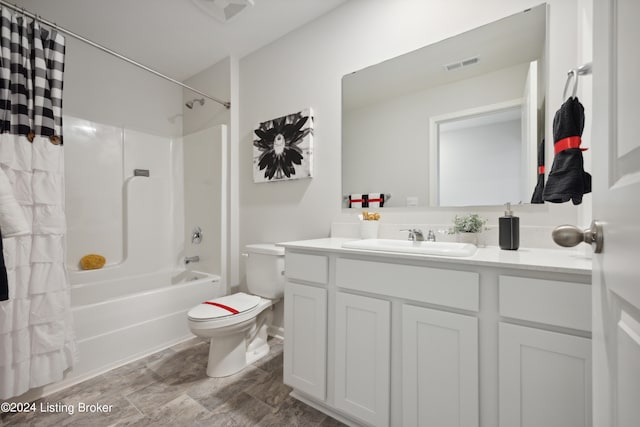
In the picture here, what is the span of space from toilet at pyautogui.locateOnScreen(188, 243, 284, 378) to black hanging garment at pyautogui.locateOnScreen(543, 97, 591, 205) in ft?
4.93

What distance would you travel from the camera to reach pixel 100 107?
243 cm

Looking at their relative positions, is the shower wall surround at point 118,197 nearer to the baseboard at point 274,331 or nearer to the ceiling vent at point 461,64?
the baseboard at point 274,331

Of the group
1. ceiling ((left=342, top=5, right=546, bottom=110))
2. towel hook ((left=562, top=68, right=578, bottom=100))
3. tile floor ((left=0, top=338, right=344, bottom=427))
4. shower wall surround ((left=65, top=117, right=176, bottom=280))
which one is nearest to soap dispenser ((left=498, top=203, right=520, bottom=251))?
towel hook ((left=562, top=68, right=578, bottom=100))

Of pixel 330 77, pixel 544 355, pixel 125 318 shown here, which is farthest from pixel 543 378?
pixel 125 318

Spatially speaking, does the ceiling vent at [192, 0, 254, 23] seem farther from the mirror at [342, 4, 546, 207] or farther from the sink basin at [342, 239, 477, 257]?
the sink basin at [342, 239, 477, 257]

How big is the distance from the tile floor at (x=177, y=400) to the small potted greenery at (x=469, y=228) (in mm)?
1104

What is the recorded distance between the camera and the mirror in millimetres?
1321

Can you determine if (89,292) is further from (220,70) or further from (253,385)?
(220,70)

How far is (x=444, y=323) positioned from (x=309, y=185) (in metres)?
1.33

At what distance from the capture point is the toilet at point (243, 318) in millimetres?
1606

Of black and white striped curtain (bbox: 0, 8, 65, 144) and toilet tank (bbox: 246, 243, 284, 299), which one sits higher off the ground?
black and white striped curtain (bbox: 0, 8, 65, 144)

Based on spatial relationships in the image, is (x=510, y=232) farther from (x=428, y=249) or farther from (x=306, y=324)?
(x=306, y=324)

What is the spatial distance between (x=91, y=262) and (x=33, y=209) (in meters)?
1.05

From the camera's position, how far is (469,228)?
1.34 meters
